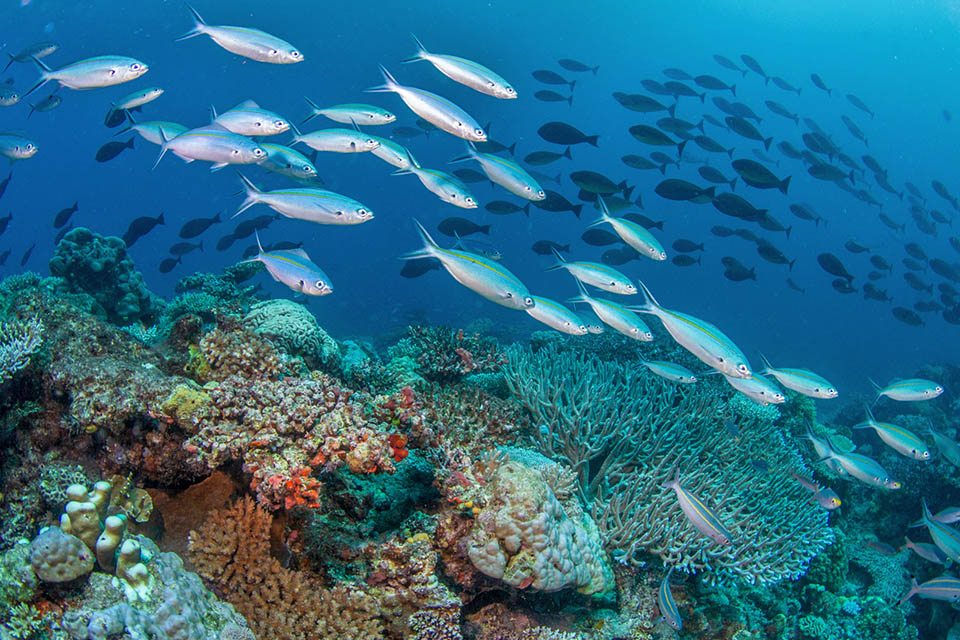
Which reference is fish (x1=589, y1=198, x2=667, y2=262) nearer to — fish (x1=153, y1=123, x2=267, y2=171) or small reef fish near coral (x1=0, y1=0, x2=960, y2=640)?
small reef fish near coral (x1=0, y1=0, x2=960, y2=640)

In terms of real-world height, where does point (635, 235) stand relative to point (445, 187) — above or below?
below

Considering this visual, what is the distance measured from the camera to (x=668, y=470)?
495 cm

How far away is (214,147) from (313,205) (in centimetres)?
124

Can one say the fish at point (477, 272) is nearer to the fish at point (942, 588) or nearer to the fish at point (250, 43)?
the fish at point (250, 43)

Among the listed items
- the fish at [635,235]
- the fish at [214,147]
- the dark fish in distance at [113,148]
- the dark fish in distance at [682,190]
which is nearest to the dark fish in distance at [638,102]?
the dark fish in distance at [682,190]

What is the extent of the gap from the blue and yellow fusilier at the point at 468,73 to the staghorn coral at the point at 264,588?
418 cm

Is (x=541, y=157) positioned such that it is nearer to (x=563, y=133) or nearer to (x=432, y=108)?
(x=563, y=133)

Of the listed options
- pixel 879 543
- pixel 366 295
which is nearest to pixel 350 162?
pixel 366 295

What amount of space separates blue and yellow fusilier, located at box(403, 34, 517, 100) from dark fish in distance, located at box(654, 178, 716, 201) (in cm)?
573

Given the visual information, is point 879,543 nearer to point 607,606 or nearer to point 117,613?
point 607,606

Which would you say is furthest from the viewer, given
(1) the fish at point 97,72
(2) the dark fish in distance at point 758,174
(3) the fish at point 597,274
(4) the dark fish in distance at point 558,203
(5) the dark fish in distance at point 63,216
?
(5) the dark fish in distance at point 63,216

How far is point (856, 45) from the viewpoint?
77625 millimetres

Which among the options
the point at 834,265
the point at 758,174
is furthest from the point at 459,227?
the point at 834,265

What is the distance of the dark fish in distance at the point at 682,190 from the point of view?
370 inches
